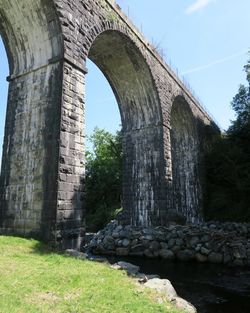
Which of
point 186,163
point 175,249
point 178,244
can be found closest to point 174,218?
point 178,244

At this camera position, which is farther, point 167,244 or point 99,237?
point 99,237

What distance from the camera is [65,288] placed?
5.00m

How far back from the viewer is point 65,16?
33.8ft

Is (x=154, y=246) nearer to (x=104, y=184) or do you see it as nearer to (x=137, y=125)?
(x=137, y=125)

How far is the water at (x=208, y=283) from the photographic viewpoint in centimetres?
735

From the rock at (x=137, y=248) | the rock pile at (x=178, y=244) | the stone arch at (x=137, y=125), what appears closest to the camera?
the rock pile at (x=178, y=244)

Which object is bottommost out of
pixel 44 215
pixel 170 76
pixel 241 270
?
pixel 241 270

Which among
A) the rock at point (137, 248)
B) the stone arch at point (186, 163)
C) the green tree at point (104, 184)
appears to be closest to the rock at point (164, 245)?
the rock at point (137, 248)

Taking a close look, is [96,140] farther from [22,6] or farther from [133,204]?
[22,6]

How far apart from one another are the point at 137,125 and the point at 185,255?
287 inches

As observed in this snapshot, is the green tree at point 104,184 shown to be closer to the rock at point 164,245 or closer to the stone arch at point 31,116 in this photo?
the rock at point 164,245

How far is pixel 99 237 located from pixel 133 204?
252 centimetres

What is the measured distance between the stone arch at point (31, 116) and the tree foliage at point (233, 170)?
48.3 ft

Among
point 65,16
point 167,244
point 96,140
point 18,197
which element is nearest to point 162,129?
point 167,244
